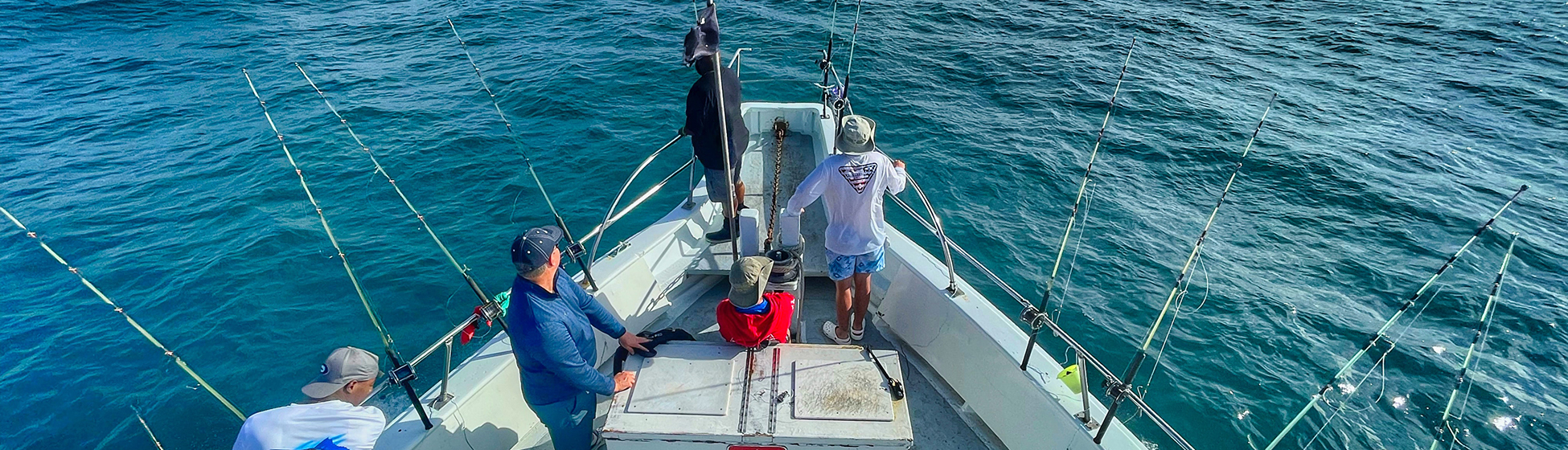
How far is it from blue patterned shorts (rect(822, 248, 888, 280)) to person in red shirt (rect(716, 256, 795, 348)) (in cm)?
81

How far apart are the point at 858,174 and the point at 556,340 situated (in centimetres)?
170

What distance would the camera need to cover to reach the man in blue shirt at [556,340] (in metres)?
2.49

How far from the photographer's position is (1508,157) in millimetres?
8367

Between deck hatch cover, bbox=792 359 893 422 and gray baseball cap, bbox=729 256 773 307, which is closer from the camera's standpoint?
deck hatch cover, bbox=792 359 893 422

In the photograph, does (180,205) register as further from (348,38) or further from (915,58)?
(915,58)

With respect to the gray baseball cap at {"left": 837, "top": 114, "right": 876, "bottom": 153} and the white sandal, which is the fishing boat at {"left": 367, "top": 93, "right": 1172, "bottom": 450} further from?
the gray baseball cap at {"left": 837, "top": 114, "right": 876, "bottom": 153}

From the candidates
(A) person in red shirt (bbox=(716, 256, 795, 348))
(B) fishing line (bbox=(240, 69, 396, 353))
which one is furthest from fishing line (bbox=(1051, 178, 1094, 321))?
(B) fishing line (bbox=(240, 69, 396, 353))

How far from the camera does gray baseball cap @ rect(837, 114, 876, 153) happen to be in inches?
127

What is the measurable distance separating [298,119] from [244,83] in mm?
2647

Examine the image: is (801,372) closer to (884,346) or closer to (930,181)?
(884,346)

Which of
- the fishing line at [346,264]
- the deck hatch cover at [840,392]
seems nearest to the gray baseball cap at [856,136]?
the deck hatch cover at [840,392]

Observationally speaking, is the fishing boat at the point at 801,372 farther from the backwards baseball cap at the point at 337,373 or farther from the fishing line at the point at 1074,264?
the fishing line at the point at 1074,264

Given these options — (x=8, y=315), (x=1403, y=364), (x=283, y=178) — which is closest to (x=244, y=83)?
(x=283, y=178)

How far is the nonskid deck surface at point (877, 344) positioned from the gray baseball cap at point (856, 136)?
148cm
